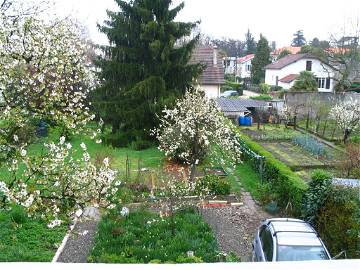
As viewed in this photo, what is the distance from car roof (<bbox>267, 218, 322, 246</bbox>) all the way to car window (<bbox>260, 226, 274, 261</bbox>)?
178mm

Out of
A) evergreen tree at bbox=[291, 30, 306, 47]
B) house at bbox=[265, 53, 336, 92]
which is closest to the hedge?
house at bbox=[265, 53, 336, 92]

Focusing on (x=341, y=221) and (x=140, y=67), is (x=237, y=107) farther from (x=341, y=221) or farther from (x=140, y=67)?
(x=341, y=221)

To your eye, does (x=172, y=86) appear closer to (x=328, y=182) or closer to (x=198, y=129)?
(x=198, y=129)

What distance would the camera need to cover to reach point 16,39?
848 cm

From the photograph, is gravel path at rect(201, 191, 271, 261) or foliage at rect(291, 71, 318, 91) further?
foliage at rect(291, 71, 318, 91)

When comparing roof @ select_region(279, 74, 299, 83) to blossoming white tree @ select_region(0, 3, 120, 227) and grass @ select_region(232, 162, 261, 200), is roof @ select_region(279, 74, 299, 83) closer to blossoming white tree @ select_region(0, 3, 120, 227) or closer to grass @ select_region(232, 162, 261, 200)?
grass @ select_region(232, 162, 261, 200)

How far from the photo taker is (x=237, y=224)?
41.8 ft

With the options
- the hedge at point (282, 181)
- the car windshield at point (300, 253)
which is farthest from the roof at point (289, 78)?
the car windshield at point (300, 253)

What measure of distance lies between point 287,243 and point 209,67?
2862 cm

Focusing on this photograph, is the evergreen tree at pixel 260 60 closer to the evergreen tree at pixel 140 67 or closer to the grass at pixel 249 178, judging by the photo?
the evergreen tree at pixel 140 67

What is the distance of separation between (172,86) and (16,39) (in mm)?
16555

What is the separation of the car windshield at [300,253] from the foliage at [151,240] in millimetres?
1891

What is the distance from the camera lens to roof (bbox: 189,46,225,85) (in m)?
34.8

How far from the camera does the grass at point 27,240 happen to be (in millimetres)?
9812
